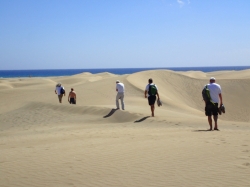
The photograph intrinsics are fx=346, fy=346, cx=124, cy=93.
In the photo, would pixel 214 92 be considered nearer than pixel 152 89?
Yes

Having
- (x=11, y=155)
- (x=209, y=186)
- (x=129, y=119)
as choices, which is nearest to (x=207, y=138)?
(x=209, y=186)

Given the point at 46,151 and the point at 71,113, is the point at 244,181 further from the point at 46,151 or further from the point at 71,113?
the point at 71,113

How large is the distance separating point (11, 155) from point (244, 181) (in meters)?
4.67

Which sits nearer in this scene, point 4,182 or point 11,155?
point 4,182

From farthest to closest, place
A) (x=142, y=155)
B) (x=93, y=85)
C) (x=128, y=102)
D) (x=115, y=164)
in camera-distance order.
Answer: (x=93, y=85) → (x=128, y=102) → (x=142, y=155) → (x=115, y=164)

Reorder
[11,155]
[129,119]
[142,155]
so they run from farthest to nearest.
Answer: [129,119] < [11,155] < [142,155]

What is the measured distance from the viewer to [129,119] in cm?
1420

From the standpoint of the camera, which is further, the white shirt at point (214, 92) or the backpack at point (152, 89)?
the backpack at point (152, 89)

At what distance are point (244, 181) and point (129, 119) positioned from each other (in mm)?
9298

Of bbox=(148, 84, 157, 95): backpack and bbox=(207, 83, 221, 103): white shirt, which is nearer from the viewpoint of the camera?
bbox=(207, 83, 221, 103): white shirt

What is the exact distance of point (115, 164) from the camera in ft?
20.4

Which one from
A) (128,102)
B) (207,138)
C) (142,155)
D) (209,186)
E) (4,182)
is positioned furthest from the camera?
(128,102)

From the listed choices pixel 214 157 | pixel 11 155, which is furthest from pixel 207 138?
pixel 11 155

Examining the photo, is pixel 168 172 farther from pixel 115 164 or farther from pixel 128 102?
pixel 128 102
